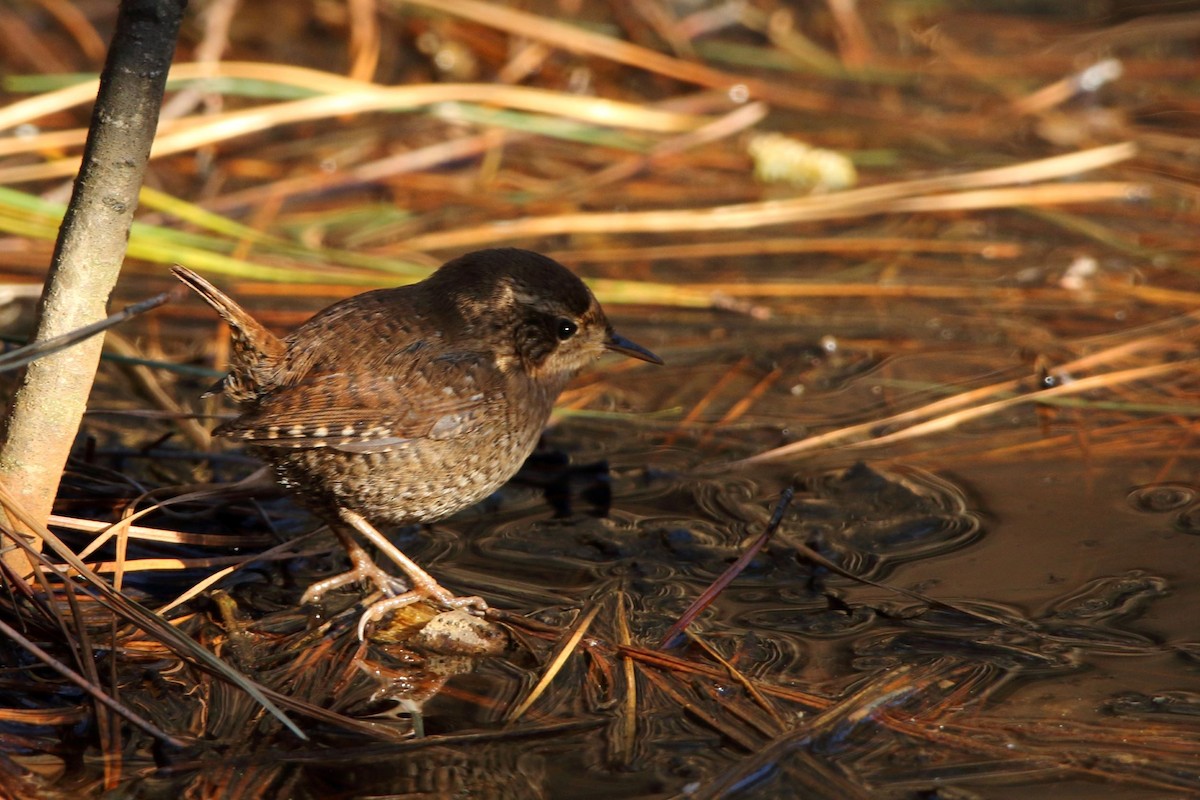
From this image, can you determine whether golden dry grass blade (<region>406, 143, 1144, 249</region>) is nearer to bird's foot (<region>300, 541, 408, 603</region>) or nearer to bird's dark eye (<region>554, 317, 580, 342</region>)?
bird's dark eye (<region>554, 317, 580, 342</region>)

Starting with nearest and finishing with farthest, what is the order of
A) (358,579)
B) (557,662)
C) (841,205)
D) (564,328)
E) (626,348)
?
(557,662), (358,579), (564,328), (626,348), (841,205)

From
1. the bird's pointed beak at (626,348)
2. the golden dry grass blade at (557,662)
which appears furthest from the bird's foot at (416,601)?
the bird's pointed beak at (626,348)

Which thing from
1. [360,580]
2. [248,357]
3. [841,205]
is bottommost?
[360,580]

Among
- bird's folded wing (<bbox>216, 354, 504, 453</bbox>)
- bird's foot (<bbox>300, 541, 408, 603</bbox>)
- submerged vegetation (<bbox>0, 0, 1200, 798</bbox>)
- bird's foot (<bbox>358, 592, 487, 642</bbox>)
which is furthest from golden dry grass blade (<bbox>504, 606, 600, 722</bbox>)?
bird's folded wing (<bbox>216, 354, 504, 453</bbox>)

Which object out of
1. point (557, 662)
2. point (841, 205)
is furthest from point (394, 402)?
point (841, 205)

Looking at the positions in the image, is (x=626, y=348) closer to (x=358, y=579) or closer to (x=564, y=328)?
(x=564, y=328)

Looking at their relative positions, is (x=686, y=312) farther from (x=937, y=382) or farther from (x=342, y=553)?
(x=342, y=553)

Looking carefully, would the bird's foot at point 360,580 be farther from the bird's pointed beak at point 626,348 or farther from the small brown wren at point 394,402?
the bird's pointed beak at point 626,348

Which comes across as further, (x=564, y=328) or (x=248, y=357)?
(x=564, y=328)
